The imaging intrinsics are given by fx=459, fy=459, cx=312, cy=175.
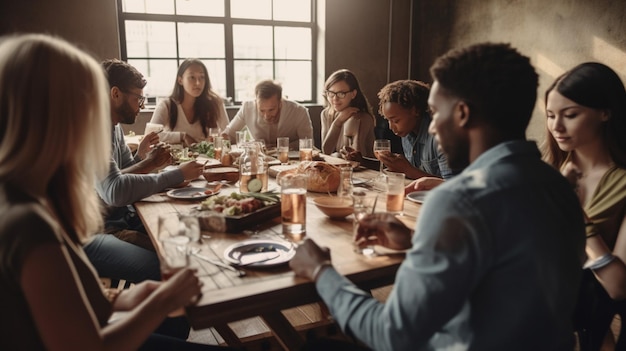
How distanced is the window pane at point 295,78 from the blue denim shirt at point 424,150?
3.38m

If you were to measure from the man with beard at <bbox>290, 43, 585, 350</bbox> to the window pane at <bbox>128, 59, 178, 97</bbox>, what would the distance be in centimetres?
500

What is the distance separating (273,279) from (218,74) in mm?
4932

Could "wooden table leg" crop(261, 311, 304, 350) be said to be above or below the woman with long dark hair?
below

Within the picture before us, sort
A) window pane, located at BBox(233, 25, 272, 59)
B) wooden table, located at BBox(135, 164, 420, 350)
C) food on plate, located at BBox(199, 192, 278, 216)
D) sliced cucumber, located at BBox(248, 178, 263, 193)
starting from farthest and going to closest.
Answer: window pane, located at BBox(233, 25, 272, 59)
sliced cucumber, located at BBox(248, 178, 263, 193)
food on plate, located at BBox(199, 192, 278, 216)
wooden table, located at BBox(135, 164, 420, 350)

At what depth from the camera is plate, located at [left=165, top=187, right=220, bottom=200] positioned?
2.02 meters

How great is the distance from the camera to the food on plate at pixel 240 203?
5.32 ft

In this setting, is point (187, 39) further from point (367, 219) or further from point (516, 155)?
point (516, 155)

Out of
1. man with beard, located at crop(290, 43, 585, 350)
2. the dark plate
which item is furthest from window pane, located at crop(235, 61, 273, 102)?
man with beard, located at crop(290, 43, 585, 350)

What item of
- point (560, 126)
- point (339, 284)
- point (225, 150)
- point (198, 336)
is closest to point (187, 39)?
point (225, 150)

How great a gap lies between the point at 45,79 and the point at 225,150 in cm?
206

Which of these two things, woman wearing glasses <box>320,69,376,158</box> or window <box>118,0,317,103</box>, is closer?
woman wearing glasses <box>320,69,376,158</box>

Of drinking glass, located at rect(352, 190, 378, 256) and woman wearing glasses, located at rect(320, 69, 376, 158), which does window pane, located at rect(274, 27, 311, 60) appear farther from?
drinking glass, located at rect(352, 190, 378, 256)

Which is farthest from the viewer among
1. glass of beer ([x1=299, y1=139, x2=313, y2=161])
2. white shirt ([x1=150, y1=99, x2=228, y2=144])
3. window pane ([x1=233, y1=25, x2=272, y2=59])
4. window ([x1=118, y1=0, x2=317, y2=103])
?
window pane ([x1=233, y1=25, x2=272, y2=59])

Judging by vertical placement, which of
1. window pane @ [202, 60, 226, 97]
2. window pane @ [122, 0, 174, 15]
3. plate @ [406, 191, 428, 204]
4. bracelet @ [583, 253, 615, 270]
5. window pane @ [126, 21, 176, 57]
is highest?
window pane @ [122, 0, 174, 15]
